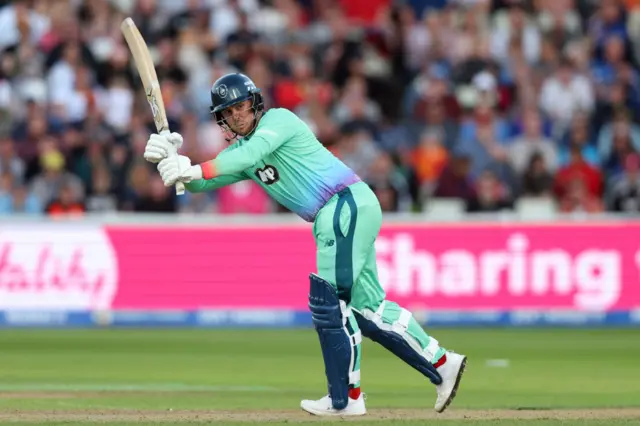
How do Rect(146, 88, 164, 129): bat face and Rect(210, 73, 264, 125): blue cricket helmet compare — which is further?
Rect(146, 88, 164, 129): bat face

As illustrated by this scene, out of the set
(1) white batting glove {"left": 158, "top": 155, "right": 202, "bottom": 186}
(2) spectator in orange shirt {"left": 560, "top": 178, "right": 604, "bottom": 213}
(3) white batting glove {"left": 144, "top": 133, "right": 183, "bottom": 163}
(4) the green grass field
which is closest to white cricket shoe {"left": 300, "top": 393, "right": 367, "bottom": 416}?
(4) the green grass field

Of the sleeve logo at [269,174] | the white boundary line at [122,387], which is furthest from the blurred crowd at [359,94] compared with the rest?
the sleeve logo at [269,174]

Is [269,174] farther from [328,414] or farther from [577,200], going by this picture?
[577,200]

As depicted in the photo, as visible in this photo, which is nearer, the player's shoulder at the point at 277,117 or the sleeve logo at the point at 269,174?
the player's shoulder at the point at 277,117

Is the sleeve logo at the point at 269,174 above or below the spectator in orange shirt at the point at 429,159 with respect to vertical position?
above

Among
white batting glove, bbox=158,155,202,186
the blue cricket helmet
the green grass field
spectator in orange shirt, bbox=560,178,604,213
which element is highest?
the blue cricket helmet

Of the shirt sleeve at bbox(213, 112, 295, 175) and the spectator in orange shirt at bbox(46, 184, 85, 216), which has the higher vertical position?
the shirt sleeve at bbox(213, 112, 295, 175)

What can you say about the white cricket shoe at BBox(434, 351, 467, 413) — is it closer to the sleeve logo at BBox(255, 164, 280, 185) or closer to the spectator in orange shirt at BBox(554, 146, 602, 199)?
the sleeve logo at BBox(255, 164, 280, 185)

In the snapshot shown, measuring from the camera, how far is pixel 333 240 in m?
8.37

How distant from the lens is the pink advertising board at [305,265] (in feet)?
50.1

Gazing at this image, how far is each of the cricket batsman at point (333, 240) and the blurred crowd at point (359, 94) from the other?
782 centimetres

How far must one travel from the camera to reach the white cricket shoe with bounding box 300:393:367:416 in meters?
8.50

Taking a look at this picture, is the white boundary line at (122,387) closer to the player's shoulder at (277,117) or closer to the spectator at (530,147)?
the player's shoulder at (277,117)

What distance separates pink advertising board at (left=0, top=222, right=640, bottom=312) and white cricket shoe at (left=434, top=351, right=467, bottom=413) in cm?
656
